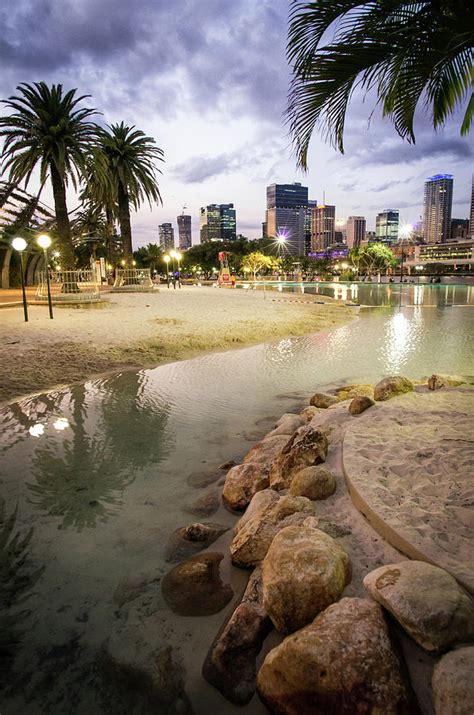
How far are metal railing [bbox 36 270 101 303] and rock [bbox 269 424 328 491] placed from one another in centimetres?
1808

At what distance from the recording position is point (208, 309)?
65.1 ft

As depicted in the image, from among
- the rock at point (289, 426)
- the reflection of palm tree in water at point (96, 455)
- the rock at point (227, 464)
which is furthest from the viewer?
the rock at point (289, 426)

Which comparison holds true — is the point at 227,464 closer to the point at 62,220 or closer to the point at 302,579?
the point at 302,579

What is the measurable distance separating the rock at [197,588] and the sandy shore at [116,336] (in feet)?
18.0

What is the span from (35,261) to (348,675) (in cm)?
5185

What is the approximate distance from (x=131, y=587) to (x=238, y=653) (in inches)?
39.7

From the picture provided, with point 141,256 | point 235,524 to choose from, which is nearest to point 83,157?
point 235,524

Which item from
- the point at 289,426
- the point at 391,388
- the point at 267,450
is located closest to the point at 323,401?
the point at 391,388

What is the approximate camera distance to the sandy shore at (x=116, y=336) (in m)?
8.73

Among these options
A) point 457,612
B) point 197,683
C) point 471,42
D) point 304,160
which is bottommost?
point 197,683

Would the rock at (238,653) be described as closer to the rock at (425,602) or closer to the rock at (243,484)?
the rock at (425,602)

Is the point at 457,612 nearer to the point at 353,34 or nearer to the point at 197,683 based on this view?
the point at 197,683

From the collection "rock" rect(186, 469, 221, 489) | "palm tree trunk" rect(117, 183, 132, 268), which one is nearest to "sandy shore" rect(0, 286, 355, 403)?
"rock" rect(186, 469, 221, 489)

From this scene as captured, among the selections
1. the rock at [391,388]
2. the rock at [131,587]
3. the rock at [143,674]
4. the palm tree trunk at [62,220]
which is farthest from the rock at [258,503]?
the palm tree trunk at [62,220]
